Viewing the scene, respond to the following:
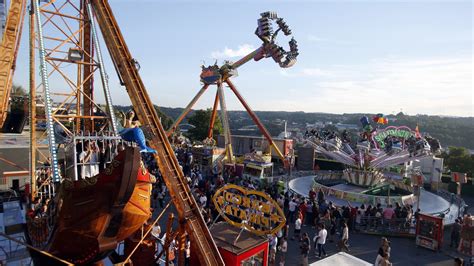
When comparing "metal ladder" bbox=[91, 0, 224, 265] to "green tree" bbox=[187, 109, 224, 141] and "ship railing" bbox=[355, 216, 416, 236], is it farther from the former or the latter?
"green tree" bbox=[187, 109, 224, 141]

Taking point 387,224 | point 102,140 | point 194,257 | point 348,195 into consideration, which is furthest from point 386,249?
point 348,195

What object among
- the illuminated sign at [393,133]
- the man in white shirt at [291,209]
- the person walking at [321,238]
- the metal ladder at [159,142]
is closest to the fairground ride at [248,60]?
the illuminated sign at [393,133]

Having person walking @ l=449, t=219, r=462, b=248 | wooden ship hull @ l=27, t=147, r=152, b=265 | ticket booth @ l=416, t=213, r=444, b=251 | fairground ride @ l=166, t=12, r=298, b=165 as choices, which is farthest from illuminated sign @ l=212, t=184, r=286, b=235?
fairground ride @ l=166, t=12, r=298, b=165

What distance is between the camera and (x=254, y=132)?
12575 centimetres

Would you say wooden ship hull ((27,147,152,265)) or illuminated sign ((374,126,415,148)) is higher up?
illuminated sign ((374,126,415,148))

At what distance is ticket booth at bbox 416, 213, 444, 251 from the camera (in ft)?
40.4

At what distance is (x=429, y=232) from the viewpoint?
12.5 m

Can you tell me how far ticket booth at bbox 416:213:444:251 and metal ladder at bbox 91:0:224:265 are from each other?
9704mm

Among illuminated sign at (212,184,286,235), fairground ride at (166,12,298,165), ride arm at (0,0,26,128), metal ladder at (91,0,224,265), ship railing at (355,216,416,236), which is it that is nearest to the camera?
metal ladder at (91,0,224,265)

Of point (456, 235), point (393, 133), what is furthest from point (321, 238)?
point (393, 133)

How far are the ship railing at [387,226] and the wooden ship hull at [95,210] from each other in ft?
37.6

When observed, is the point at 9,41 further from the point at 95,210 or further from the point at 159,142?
the point at 95,210

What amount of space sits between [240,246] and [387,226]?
9.43 m

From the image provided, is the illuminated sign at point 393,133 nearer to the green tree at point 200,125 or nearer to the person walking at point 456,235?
the person walking at point 456,235
